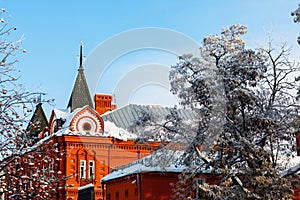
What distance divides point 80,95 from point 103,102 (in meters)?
2.13

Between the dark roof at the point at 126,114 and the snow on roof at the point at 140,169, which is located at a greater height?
the dark roof at the point at 126,114

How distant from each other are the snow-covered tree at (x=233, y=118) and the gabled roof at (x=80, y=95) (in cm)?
2327

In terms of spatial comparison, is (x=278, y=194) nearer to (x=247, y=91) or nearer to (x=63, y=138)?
(x=247, y=91)

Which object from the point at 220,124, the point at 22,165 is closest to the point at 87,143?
the point at 220,124

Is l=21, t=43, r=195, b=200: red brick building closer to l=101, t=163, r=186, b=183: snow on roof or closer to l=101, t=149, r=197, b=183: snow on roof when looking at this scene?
l=101, t=149, r=197, b=183: snow on roof

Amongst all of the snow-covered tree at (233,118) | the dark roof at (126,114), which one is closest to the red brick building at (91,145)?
the dark roof at (126,114)

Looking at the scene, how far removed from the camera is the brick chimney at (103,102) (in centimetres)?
4502

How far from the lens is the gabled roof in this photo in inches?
1718

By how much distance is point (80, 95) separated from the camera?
146 ft

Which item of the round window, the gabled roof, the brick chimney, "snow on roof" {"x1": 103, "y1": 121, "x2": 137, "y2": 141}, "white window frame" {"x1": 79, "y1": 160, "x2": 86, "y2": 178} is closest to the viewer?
"white window frame" {"x1": 79, "y1": 160, "x2": 86, "y2": 178}

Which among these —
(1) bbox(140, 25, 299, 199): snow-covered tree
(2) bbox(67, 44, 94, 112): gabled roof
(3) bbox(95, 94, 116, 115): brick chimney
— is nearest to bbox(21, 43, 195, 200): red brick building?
(2) bbox(67, 44, 94, 112): gabled roof

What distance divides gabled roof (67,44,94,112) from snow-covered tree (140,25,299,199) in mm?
23273

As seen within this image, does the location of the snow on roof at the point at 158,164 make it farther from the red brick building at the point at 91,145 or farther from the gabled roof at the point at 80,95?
the gabled roof at the point at 80,95

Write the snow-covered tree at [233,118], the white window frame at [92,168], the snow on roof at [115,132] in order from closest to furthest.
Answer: the snow-covered tree at [233,118] < the white window frame at [92,168] < the snow on roof at [115,132]
